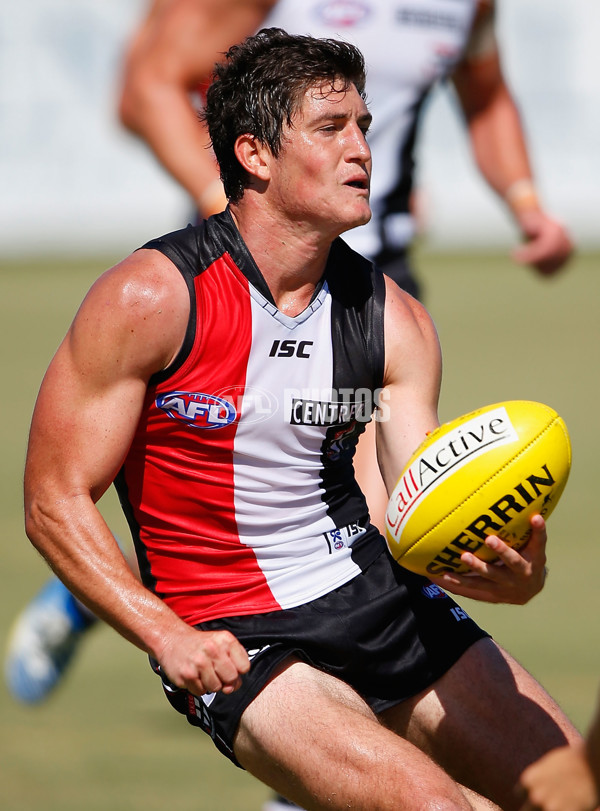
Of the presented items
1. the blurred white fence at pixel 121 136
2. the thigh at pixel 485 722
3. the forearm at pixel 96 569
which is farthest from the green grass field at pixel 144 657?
the blurred white fence at pixel 121 136

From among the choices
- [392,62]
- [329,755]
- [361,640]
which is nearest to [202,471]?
[361,640]

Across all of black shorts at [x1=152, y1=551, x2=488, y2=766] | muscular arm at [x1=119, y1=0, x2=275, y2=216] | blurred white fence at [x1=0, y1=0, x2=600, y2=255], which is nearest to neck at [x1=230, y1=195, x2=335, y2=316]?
black shorts at [x1=152, y1=551, x2=488, y2=766]

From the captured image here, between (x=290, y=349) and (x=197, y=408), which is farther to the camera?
(x=290, y=349)

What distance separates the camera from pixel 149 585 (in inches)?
166

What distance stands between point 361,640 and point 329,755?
1.66ft

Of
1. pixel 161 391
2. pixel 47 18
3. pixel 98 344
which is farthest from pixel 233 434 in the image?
pixel 47 18

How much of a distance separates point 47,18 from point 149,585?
21.6 m

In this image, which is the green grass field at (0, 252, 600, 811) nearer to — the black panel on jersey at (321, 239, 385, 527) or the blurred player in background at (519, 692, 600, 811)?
the black panel on jersey at (321, 239, 385, 527)

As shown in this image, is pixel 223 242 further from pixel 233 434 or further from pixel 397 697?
pixel 397 697

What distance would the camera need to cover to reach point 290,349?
13.5 ft

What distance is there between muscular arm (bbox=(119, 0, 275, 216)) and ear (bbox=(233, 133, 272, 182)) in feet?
4.57

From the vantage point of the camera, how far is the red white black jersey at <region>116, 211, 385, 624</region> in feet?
13.1

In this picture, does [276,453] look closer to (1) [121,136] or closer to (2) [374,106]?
(2) [374,106]

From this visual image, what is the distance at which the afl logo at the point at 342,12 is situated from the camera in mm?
5840
